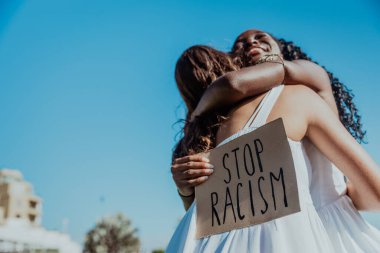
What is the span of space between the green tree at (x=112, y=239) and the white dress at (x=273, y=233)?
36885 mm

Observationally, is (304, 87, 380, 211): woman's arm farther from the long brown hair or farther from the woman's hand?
the long brown hair

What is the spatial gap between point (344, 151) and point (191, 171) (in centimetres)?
57

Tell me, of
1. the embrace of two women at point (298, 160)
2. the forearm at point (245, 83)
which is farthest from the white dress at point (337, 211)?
the forearm at point (245, 83)

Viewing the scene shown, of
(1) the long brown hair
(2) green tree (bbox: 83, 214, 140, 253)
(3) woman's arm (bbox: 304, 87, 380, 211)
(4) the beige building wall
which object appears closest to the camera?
(3) woman's arm (bbox: 304, 87, 380, 211)

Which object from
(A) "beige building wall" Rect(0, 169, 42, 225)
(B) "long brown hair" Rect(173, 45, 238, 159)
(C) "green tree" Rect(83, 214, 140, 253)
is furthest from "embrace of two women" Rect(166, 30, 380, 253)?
(A) "beige building wall" Rect(0, 169, 42, 225)

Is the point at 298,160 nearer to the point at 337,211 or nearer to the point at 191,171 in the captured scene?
the point at 337,211

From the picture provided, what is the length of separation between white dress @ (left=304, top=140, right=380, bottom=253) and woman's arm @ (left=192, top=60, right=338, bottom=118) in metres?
0.27

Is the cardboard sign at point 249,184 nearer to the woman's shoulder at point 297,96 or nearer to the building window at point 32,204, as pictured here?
the woman's shoulder at point 297,96

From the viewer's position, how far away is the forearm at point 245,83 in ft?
4.92

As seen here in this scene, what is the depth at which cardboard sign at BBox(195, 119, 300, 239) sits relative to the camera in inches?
49.5

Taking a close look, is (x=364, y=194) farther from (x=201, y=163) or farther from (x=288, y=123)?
(x=201, y=163)

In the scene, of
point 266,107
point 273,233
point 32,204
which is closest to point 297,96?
point 266,107

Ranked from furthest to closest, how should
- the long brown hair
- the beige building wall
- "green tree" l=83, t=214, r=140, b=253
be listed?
the beige building wall, "green tree" l=83, t=214, r=140, b=253, the long brown hair

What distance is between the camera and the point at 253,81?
59.3 inches
